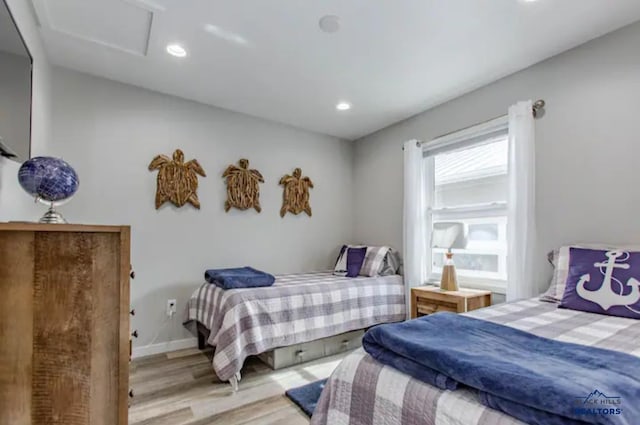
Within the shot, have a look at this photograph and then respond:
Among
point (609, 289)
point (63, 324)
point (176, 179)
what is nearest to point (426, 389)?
point (63, 324)

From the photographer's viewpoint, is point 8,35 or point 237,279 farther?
point 237,279

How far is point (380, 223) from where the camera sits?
3.92 meters

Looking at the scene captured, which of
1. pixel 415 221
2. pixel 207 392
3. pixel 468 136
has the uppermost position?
pixel 468 136

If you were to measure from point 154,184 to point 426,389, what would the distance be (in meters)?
2.89

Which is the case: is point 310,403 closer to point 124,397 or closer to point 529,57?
point 124,397

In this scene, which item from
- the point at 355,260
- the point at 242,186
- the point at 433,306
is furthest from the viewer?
the point at 355,260

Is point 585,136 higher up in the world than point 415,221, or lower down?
higher up

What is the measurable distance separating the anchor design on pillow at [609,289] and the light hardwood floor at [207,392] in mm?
1748

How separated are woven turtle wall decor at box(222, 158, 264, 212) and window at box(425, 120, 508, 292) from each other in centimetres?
186

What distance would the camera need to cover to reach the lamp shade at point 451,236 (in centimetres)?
285

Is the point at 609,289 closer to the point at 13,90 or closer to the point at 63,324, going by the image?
the point at 63,324

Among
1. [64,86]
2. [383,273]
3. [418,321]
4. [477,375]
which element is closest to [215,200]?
[64,86]

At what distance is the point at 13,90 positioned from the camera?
1.48 m

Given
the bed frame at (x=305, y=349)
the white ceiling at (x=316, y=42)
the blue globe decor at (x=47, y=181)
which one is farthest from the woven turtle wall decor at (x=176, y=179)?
the blue globe decor at (x=47, y=181)
